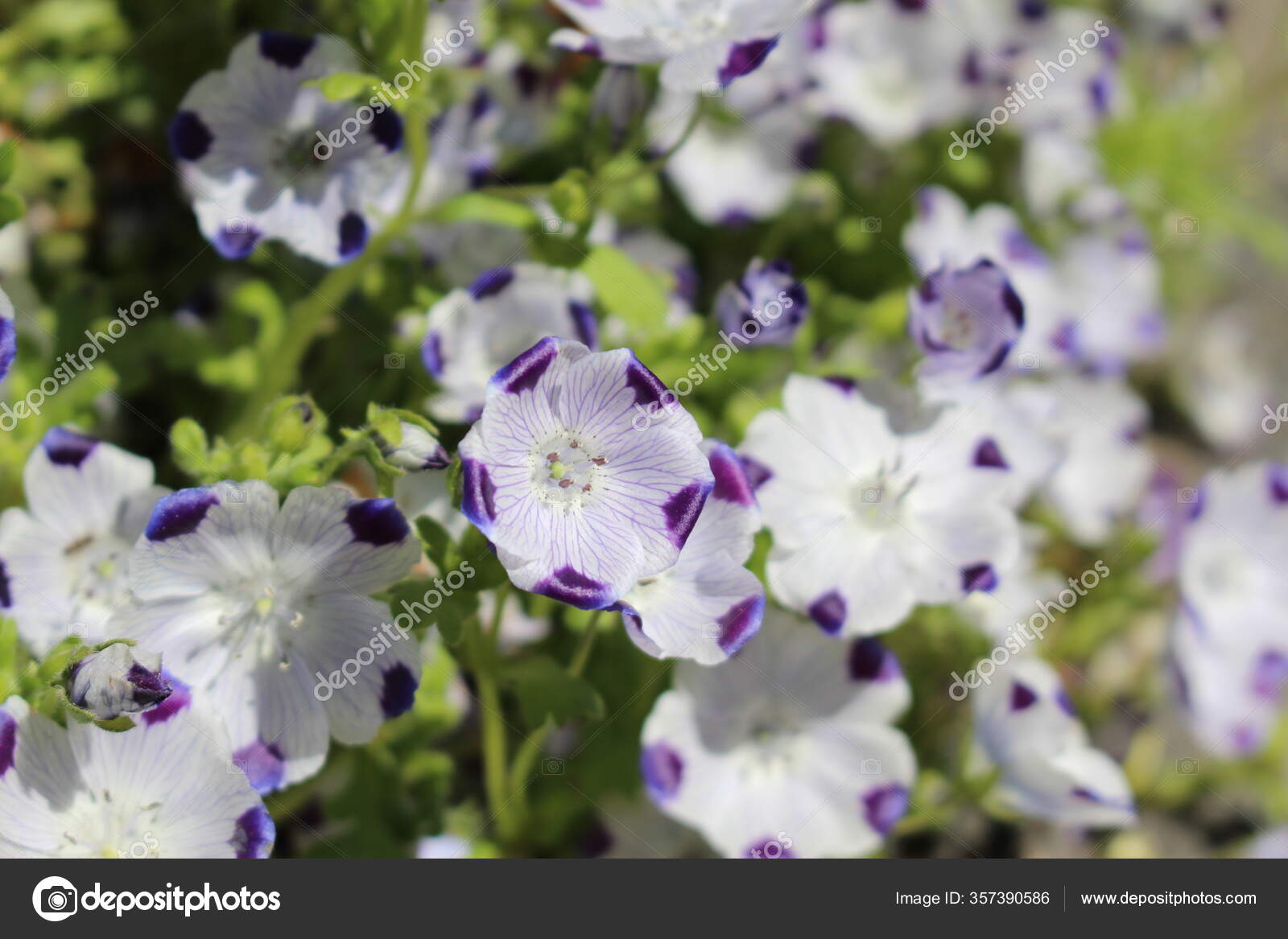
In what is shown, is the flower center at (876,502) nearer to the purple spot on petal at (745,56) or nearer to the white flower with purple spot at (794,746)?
the white flower with purple spot at (794,746)

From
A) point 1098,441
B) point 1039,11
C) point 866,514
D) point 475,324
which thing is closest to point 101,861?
point 475,324

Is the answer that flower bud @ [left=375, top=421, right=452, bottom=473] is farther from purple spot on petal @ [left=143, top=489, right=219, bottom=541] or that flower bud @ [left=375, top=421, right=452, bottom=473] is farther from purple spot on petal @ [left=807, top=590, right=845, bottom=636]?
purple spot on petal @ [left=807, top=590, right=845, bottom=636]

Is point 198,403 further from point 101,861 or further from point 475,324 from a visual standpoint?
point 101,861

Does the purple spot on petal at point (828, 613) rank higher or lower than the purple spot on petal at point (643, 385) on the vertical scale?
lower

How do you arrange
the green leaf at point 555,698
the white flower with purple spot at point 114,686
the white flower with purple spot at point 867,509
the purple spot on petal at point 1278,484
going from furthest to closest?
1. the purple spot on petal at point 1278,484
2. the white flower with purple spot at point 867,509
3. the green leaf at point 555,698
4. the white flower with purple spot at point 114,686

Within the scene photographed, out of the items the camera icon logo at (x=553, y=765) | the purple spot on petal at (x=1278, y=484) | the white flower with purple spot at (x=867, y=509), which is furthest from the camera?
the purple spot on petal at (x=1278, y=484)

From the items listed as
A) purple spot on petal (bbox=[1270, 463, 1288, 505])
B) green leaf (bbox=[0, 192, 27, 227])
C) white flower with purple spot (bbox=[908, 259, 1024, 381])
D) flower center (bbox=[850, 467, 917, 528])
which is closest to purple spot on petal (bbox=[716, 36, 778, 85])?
white flower with purple spot (bbox=[908, 259, 1024, 381])

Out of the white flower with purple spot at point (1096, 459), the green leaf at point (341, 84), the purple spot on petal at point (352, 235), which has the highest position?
the green leaf at point (341, 84)

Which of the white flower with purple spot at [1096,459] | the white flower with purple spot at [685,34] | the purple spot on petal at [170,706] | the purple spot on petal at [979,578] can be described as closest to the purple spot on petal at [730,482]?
the purple spot on petal at [979,578]
